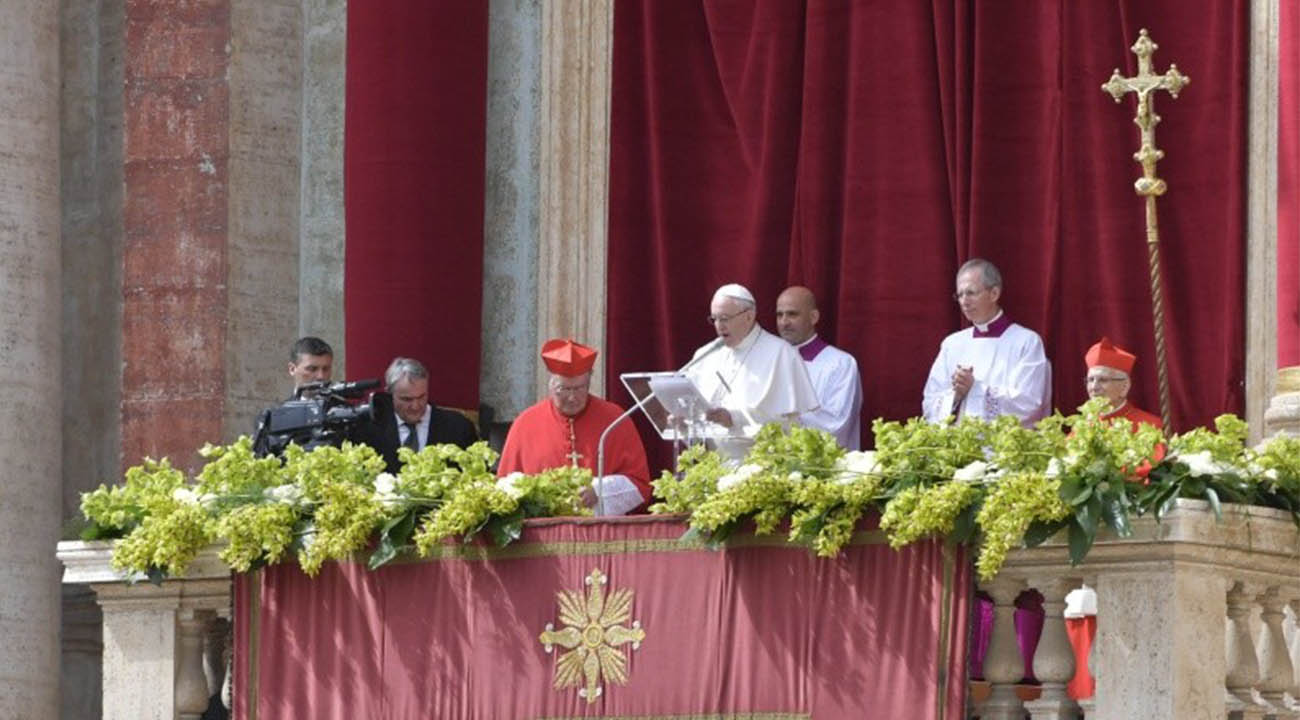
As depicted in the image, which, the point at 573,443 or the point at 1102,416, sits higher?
the point at 1102,416

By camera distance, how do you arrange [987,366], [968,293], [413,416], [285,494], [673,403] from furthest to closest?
[413,416] < [987,366] < [968,293] < [673,403] < [285,494]

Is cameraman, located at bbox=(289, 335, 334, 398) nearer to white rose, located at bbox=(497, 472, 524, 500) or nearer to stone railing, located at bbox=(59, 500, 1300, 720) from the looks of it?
white rose, located at bbox=(497, 472, 524, 500)

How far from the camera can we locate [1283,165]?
1217cm

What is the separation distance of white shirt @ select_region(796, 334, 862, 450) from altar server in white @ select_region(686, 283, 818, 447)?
462mm

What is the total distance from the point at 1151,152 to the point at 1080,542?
399 centimetres

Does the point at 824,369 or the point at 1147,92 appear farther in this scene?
the point at 824,369

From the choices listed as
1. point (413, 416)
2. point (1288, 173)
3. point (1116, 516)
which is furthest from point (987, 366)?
point (1116, 516)

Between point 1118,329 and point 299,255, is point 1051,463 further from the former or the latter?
point 299,255

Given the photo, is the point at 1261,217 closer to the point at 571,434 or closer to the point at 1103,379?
the point at 1103,379

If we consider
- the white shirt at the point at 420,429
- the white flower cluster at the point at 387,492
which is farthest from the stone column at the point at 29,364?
the white flower cluster at the point at 387,492

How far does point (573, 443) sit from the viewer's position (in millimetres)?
12039

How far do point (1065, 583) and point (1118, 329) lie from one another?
4.18m

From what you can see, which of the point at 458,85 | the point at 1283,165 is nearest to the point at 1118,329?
the point at 1283,165

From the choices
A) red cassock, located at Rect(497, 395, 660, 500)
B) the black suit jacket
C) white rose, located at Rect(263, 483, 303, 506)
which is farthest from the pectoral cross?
white rose, located at Rect(263, 483, 303, 506)
